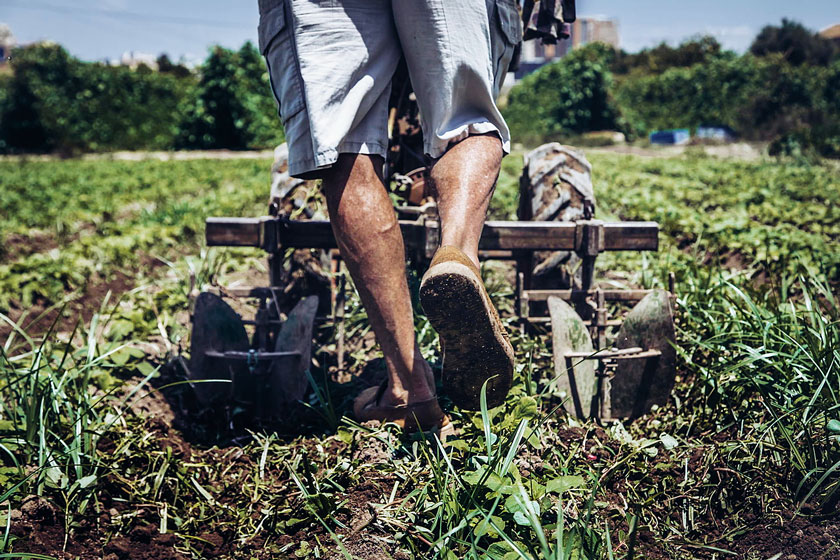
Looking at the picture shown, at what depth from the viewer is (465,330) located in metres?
1.50

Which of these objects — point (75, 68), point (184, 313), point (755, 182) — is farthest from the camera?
point (75, 68)

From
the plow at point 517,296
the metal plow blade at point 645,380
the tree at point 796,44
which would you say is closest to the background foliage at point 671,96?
the tree at point 796,44

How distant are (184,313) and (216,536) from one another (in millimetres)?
2050

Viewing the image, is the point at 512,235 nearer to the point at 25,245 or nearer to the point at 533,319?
the point at 533,319

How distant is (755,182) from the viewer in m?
7.31

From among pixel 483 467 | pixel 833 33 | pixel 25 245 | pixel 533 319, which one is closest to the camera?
pixel 483 467

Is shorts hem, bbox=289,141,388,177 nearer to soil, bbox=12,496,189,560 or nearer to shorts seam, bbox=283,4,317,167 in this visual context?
shorts seam, bbox=283,4,317,167

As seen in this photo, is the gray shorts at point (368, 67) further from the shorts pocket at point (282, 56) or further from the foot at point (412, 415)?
the foot at point (412, 415)

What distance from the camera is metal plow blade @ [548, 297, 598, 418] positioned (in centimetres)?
205

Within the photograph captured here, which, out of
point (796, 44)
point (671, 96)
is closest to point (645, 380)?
point (671, 96)

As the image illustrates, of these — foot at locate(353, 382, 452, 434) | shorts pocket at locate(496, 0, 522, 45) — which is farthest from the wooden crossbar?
foot at locate(353, 382, 452, 434)

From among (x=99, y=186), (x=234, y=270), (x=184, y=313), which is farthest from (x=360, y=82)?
(x=99, y=186)

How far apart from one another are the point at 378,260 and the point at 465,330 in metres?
0.33

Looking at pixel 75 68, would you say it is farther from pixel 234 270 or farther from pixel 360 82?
pixel 360 82
